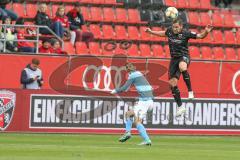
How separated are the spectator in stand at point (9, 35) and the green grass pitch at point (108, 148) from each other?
4939 mm

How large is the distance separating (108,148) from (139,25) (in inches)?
582

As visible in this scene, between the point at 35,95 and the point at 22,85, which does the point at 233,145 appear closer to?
the point at 35,95

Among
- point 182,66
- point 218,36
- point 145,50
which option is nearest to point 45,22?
point 145,50

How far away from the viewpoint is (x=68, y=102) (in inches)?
854

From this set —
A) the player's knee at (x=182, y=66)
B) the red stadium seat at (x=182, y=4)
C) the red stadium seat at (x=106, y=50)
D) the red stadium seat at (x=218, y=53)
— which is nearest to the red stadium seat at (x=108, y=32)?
the red stadium seat at (x=106, y=50)

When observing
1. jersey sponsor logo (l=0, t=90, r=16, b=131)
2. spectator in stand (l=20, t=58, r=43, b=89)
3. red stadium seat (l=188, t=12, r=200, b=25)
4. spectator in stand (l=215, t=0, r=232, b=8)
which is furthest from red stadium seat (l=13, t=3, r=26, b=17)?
spectator in stand (l=215, t=0, r=232, b=8)

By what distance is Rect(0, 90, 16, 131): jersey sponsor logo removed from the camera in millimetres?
21141

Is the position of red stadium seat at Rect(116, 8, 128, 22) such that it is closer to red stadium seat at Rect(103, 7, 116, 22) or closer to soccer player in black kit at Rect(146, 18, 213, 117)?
red stadium seat at Rect(103, 7, 116, 22)

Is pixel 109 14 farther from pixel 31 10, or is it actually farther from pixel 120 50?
pixel 31 10

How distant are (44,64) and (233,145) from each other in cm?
773

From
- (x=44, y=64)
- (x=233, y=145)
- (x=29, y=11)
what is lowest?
(x=233, y=145)

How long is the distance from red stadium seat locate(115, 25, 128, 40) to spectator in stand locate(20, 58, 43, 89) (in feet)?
23.4

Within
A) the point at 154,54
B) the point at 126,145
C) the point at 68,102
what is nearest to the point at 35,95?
the point at 68,102

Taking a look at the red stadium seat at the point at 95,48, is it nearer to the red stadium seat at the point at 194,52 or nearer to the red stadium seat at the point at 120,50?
the red stadium seat at the point at 120,50
